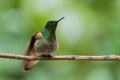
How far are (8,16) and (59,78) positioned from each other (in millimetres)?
776

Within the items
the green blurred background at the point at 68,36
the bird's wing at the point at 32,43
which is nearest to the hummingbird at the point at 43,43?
the bird's wing at the point at 32,43

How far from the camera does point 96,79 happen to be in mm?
3014

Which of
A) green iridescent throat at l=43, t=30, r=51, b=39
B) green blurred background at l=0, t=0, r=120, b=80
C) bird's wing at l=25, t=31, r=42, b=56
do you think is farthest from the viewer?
green blurred background at l=0, t=0, r=120, b=80

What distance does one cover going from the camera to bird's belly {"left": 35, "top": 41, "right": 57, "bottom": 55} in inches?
70.1

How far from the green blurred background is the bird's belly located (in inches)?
51.3

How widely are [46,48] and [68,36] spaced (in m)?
1.45

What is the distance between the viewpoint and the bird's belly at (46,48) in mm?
1780

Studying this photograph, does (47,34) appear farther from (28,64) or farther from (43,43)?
(28,64)

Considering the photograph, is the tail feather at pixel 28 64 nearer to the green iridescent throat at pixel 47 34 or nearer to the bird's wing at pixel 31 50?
the bird's wing at pixel 31 50

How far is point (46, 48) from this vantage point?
5.92 ft

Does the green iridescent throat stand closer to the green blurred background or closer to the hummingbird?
the hummingbird

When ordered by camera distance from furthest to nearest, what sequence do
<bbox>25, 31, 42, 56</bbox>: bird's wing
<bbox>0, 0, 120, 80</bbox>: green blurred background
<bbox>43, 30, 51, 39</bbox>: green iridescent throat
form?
<bbox>0, 0, 120, 80</bbox>: green blurred background < <bbox>43, 30, 51, 39</bbox>: green iridescent throat < <bbox>25, 31, 42, 56</bbox>: bird's wing

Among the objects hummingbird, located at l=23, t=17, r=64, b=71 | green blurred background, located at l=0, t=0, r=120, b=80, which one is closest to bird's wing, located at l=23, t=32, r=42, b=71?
hummingbird, located at l=23, t=17, r=64, b=71

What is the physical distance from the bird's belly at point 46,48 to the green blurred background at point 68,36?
4.27ft
